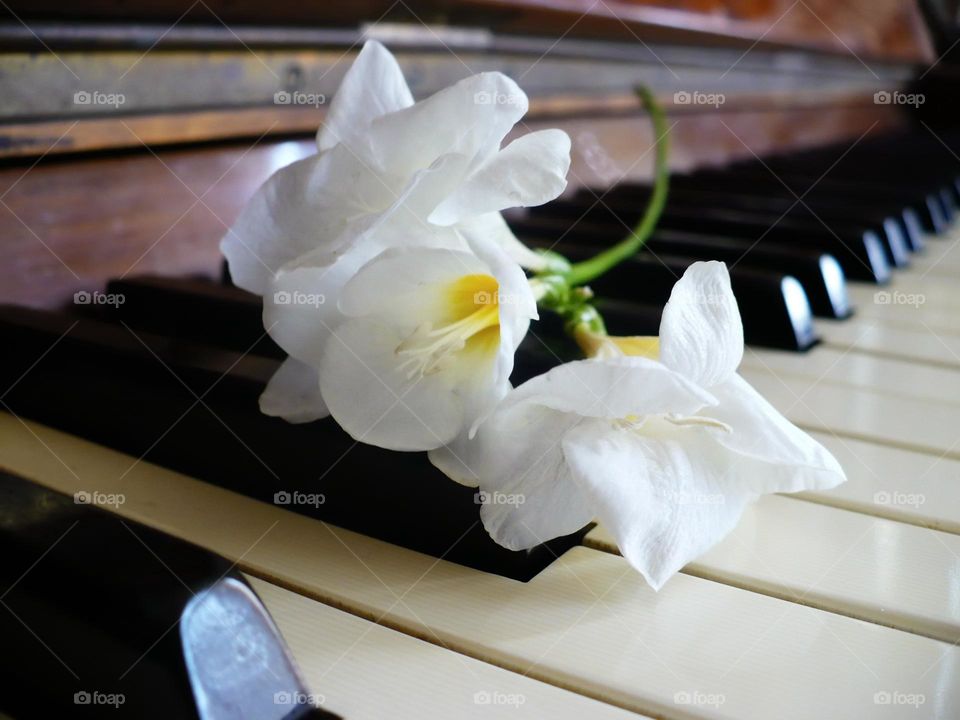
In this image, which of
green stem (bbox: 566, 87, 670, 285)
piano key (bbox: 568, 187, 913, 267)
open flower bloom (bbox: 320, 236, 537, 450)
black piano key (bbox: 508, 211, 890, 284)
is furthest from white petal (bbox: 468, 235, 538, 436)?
piano key (bbox: 568, 187, 913, 267)

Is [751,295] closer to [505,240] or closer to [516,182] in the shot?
[505,240]

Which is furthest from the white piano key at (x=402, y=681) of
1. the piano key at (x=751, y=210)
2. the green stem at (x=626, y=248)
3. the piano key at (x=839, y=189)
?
the piano key at (x=839, y=189)

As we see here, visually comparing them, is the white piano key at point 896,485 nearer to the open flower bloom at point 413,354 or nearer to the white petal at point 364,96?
the open flower bloom at point 413,354

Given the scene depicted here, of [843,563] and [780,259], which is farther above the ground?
[780,259]

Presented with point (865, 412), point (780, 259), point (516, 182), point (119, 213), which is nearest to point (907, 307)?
point (780, 259)

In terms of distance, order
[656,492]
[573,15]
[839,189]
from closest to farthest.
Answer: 1. [656,492]
2. [573,15]
3. [839,189]

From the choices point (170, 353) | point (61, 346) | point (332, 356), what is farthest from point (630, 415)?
point (61, 346)
